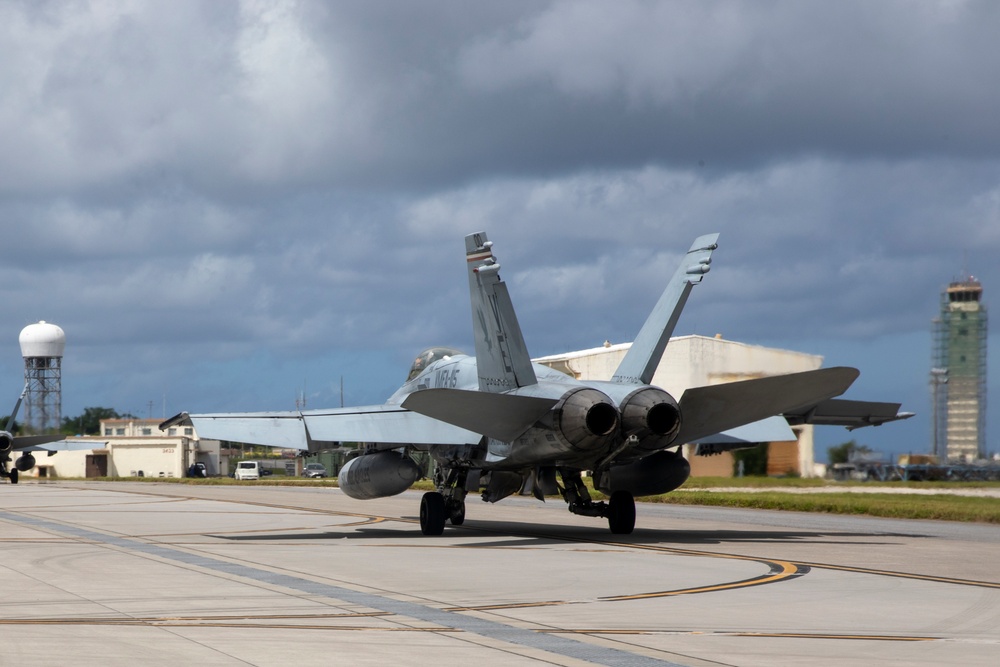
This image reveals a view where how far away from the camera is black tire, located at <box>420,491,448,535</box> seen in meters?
21.7

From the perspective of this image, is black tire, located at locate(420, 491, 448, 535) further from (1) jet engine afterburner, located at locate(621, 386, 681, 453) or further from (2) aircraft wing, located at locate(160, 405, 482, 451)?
(1) jet engine afterburner, located at locate(621, 386, 681, 453)

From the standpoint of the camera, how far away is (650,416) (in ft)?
58.6

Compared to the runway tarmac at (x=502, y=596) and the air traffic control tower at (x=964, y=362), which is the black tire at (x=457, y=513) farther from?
the air traffic control tower at (x=964, y=362)

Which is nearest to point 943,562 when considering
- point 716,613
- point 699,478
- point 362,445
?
point 716,613

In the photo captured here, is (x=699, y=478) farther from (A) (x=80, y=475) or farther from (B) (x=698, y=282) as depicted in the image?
(A) (x=80, y=475)

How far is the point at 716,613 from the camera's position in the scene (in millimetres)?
11086

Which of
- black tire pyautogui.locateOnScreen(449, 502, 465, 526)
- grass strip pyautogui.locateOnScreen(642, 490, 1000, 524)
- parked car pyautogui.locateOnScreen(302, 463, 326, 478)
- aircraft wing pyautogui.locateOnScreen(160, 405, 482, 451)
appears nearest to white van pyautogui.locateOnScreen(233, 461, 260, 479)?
parked car pyautogui.locateOnScreen(302, 463, 326, 478)

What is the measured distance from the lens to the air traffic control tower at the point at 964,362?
114 metres

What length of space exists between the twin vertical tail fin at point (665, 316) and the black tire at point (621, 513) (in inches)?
97.5

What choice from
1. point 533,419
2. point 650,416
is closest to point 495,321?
point 533,419

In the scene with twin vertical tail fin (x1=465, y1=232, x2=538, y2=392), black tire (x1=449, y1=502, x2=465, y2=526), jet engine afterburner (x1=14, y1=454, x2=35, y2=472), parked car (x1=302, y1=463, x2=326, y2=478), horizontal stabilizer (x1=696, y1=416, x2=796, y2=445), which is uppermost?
twin vertical tail fin (x1=465, y1=232, x2=538, y2=392)

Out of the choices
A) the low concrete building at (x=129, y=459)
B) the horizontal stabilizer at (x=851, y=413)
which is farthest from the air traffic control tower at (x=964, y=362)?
the horizontal stabilizer at (x=851, y=413)

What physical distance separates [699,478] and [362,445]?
2714 cm

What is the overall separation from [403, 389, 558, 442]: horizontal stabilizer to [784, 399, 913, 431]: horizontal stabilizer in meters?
5.60
